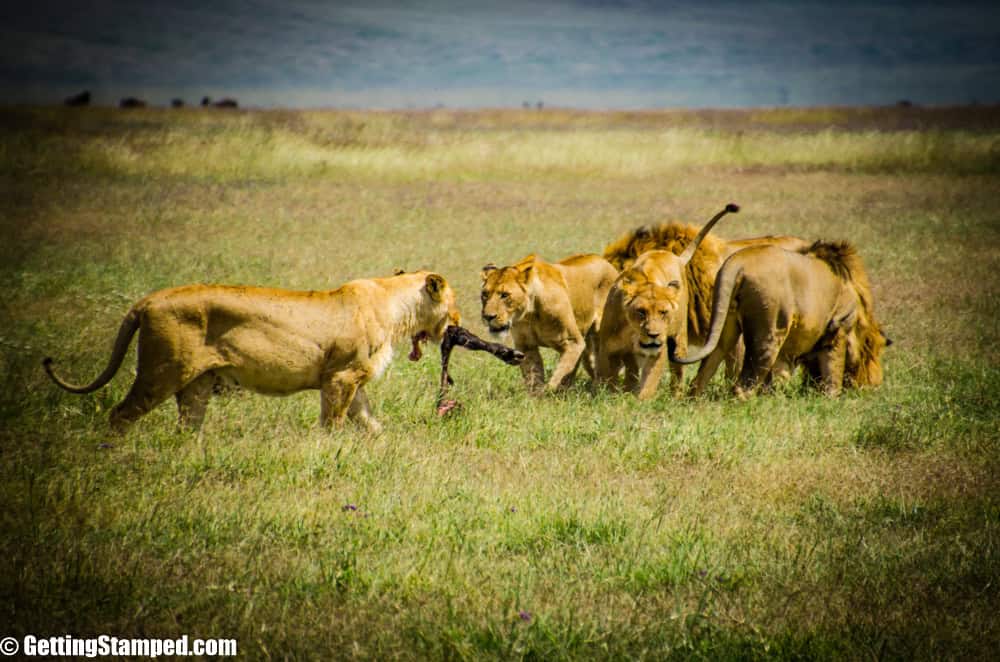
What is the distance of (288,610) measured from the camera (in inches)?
191

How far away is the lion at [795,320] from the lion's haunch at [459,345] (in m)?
1.37

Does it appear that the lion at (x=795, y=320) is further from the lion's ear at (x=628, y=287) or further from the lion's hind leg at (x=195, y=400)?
the lion's hind leg at (x=195, y=400)

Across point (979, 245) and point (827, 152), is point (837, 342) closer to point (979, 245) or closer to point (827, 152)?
point (979, 245)

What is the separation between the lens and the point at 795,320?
9070mm

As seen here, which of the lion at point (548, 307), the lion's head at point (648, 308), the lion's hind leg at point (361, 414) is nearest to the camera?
the lion's hind leg at point (361, 414)

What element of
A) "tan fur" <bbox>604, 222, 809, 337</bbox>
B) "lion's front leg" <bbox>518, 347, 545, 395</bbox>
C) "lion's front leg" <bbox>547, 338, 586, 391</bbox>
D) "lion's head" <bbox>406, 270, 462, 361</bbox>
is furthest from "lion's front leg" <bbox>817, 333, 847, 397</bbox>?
"lion's head" <bbox>406, 270, 462, 361</bbox>

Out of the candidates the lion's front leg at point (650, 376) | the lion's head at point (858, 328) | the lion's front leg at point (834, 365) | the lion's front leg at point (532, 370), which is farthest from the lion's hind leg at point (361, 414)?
the lion's head at point (858, 328)

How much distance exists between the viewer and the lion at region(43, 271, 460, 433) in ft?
22.1

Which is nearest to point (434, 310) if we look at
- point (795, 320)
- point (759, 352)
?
point (759, 352)

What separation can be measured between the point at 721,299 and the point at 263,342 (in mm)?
3855

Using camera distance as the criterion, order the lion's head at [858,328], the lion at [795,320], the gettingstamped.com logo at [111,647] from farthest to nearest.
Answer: the lion's head at [858,328]
the lion at [795,320]
the gettingstamped.com logo at [111,647]

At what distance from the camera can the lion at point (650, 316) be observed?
332 inches

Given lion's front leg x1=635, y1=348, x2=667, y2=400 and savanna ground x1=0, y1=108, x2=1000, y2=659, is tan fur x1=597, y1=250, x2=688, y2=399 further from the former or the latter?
savanna ground x1=0, y1=108, x2=1000, y2=659

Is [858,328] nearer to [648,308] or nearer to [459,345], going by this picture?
[648,308]
